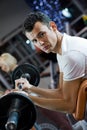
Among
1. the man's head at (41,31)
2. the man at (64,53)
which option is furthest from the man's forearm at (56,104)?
the man's head at (41,31)

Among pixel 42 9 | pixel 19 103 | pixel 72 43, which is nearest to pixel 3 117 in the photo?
pixel 19 103

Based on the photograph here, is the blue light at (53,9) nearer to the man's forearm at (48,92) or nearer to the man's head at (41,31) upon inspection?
the man's forearm at (48,92)

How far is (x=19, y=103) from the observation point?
1.96m

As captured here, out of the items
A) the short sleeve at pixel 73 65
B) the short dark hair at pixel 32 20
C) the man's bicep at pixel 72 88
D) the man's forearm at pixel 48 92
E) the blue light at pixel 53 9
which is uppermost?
the short dark hair at pixel 32 20

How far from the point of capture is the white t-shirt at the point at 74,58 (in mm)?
2076

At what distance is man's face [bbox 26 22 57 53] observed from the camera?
86.9 inches

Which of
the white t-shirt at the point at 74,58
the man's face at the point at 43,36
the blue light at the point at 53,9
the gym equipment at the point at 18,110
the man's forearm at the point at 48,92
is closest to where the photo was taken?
the gym equipment at the point at 18,110

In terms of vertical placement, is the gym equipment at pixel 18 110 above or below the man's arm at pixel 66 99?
above

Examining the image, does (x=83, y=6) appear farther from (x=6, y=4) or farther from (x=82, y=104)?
(x=82, y=104)

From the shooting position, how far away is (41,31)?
2.21 m

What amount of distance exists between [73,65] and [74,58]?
0.16 feet

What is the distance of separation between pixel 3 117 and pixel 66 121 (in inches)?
34.5

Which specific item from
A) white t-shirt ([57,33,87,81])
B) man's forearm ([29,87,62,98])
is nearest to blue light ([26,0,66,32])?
man's forearm ([29,87,62,98])

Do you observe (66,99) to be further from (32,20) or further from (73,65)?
(32,20)
